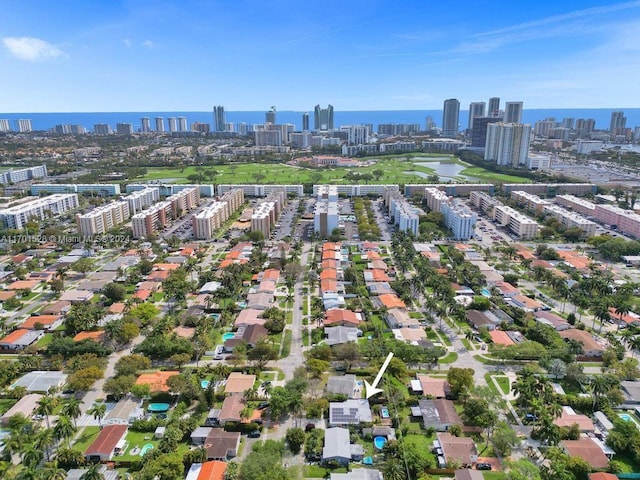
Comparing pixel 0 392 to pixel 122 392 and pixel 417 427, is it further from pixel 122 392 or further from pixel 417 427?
pixel 417 427

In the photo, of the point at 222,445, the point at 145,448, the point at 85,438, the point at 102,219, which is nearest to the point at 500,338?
the point at 222,445

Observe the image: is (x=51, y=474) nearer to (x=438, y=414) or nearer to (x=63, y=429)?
(x=63, y=429)

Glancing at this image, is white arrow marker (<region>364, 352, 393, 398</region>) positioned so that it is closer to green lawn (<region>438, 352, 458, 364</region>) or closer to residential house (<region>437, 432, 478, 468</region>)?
residential house (<region>437, 432, 478, 468</region>)

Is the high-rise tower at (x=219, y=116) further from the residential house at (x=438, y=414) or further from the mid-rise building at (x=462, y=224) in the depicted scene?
the residential house at (x=438, y=414)

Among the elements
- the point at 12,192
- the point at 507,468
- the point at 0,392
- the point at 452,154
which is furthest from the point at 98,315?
the point at 452,154

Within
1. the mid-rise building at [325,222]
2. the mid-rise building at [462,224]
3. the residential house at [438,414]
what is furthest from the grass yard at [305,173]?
the residential house at [438,414]
